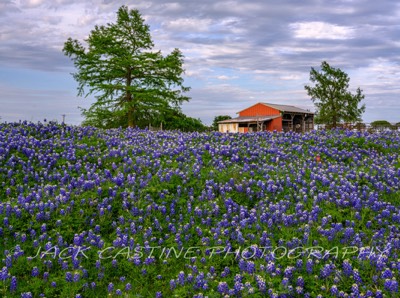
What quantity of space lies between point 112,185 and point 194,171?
1.94 m

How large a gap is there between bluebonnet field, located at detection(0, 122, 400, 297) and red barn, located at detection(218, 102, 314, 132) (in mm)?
46066

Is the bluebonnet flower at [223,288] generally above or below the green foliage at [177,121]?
below

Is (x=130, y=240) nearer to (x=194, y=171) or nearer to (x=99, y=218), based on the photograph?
(x=99, y=218)

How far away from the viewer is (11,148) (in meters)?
12.1

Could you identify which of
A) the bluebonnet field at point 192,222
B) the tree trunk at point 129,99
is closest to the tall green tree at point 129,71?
the tree trunk at point 129,99

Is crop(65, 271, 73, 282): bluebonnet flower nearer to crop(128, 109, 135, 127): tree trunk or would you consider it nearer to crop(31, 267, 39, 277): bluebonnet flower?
crop(31, 267, 39, 277): bluebonnet flower

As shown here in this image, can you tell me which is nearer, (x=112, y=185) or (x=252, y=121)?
(x=112, y=185)

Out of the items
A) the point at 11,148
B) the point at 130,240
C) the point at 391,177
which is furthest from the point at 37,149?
the point at 391,177

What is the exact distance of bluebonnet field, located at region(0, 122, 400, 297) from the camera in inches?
256

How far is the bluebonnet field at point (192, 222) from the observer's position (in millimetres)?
6496

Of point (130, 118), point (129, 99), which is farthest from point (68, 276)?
point (129, 99)

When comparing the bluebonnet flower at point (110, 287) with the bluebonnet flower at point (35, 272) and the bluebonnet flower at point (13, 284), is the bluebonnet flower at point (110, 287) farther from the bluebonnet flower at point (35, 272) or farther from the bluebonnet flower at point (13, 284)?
the bluebonnet flower at point (13, 284)

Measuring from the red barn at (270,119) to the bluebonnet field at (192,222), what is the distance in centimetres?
4607

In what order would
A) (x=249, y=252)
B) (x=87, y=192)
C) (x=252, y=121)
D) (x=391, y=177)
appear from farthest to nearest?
(x=252, y=121) < (x=391, y=177) < (x=87, y=192) < (x=249, y=252)
